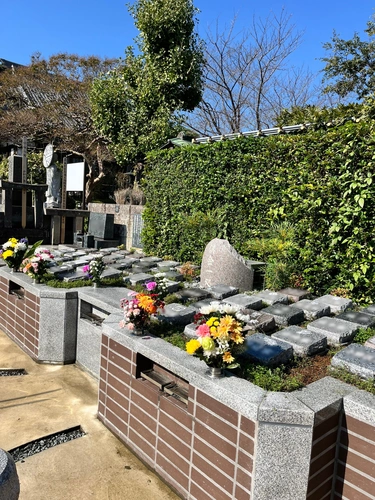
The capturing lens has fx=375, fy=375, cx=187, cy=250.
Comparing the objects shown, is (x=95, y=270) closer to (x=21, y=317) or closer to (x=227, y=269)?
(x=21, y=317)

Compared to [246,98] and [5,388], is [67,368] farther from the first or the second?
[246,98]

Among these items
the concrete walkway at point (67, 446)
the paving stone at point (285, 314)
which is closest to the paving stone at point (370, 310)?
the paving stone at point (285, 314)

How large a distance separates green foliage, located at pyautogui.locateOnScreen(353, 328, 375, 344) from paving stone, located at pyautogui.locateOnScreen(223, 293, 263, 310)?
141 cm

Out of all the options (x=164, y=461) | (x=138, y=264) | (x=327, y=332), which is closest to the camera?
(x=164, y=461)

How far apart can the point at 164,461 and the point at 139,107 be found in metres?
15.5

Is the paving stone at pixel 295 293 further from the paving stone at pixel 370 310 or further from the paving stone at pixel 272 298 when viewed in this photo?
the paving stone at pixel 370 310

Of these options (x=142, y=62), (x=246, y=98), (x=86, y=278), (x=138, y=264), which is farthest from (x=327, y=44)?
(x=86, y=278)

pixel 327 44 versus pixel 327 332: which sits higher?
pixel 327 44

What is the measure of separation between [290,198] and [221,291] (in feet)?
7.90

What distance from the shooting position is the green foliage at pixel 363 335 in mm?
4223

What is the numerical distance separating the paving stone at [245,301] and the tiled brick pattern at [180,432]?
1890mm

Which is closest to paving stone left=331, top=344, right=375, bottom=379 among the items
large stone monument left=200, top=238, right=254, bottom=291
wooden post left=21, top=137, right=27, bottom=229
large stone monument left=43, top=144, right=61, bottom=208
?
large stone monument left=200, top=238, right=254, bottom=291

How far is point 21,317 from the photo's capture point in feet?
21.6

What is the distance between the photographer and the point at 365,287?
6.11 meters
